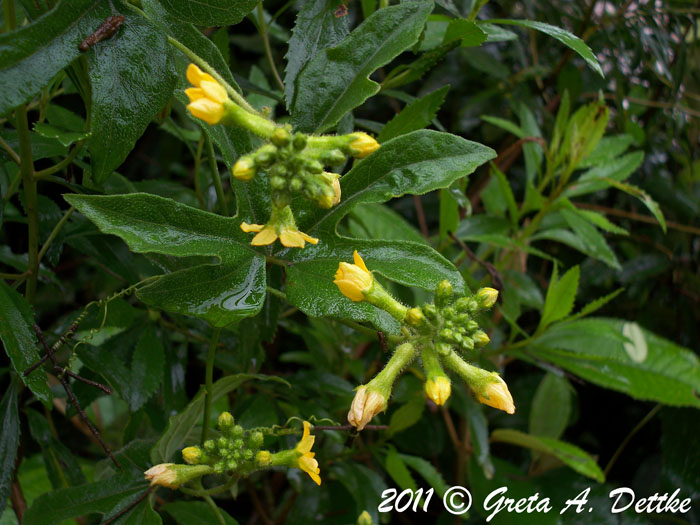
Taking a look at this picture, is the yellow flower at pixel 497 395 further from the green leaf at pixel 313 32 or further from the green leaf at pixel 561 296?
the green leaf at pixel 561 296

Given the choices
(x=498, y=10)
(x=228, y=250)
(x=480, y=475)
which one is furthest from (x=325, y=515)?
(x=498, y=10)

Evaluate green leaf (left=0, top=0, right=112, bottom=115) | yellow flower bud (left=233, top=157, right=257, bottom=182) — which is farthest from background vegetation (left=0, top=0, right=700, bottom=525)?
yellow flower bud (left=233, top=157, right=257, bottom=182)

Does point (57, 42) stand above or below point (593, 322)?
above

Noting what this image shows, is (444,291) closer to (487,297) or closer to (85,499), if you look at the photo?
(487,297)

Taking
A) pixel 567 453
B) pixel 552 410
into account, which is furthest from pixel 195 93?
pixel 552 410

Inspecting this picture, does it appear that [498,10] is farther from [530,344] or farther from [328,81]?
[328,81]

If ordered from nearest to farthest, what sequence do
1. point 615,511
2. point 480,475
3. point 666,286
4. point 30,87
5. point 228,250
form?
point 30,87
point 228,250
point 480,475
point 615,511
point 666,286

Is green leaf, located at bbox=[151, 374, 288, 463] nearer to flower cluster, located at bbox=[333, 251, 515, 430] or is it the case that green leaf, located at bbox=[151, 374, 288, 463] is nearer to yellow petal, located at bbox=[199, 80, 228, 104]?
flower cluster, located at bbox=[333, 251, 515, 430]
